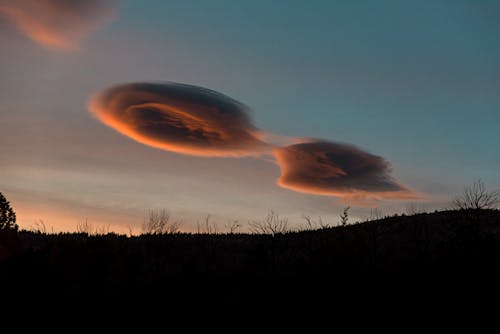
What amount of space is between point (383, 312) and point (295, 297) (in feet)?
13.6

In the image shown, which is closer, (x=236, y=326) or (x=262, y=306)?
(x=236, y=326)

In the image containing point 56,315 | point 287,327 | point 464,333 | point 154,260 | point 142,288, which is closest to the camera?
point 464,333

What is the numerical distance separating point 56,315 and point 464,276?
57.2ft

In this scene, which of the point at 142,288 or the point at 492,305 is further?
the point at 142,288

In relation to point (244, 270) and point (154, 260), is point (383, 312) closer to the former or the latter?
point (244, 270)

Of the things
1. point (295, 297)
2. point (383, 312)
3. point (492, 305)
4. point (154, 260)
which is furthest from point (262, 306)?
point (154, 260)

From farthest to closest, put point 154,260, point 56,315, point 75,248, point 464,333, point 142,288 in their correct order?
point 154,260 → point 75,248 → point 142,288 → point 56,315 → point 464,333

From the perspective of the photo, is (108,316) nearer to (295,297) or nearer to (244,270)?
(295,297)

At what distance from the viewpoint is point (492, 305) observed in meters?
21.1

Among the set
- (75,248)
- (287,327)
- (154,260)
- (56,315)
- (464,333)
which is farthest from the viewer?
(154,260)

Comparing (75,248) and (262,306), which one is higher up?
(75,248)

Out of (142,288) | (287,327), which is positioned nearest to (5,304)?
(142,288)

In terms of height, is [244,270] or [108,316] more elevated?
[244,270]

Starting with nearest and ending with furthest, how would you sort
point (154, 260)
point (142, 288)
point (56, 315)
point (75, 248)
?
point (56, 315), point (142, 288), point (75, 248), point (154, 260)
